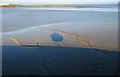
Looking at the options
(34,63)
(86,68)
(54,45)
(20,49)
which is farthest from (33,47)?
(86,68)

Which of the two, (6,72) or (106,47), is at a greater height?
(6,72)

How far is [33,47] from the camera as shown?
234 inches

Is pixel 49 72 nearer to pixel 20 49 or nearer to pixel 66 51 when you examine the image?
pixel 66 51

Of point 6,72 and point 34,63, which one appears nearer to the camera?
point 6,72

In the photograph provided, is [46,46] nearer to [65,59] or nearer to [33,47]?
[33,47]

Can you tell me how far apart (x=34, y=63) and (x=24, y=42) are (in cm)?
264

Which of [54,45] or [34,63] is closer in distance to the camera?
[34,63]

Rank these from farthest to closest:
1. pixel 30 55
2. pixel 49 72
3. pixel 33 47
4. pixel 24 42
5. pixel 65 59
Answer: pixel 24 42 → pixel 33 47 → pixel 30 55 → pixel 65 59 → pixel 49 72

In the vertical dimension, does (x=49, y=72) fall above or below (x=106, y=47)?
above

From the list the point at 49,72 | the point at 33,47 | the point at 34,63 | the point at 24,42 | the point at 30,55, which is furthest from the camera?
the point at 24,42

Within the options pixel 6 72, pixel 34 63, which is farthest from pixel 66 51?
pixel 6 72

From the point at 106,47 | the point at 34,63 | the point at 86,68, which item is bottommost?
the point at 106,47

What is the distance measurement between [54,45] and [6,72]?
2.92 metres

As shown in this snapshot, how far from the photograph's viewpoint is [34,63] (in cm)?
442
